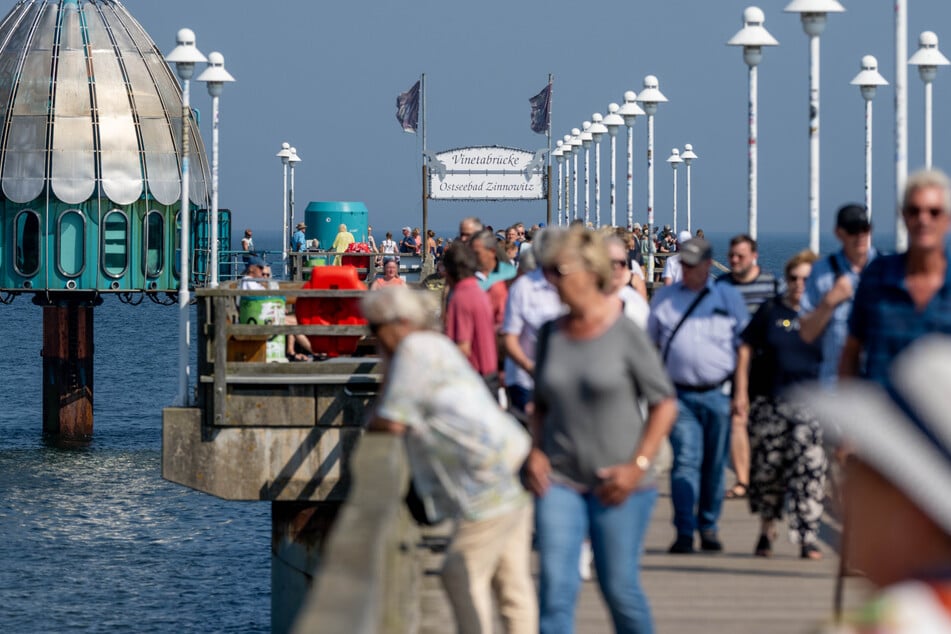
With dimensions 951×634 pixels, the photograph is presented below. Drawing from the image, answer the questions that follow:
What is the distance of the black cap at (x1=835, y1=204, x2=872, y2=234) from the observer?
9.52 metres

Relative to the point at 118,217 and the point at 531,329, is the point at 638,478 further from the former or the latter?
the point at 118,217

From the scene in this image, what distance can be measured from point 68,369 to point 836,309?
4873 centimetres

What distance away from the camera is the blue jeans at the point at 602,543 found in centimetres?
617

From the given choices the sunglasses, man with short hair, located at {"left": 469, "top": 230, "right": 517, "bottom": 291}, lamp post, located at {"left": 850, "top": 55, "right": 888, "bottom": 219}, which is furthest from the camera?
lamp post, located at {"left": 850, "top": 55, "right": 888, "bottom": 219}

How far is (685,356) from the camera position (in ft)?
31.7

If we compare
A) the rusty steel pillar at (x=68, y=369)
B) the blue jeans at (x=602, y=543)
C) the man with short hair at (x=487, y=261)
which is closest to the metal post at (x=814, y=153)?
the man with short hair at (x=487, y=261)

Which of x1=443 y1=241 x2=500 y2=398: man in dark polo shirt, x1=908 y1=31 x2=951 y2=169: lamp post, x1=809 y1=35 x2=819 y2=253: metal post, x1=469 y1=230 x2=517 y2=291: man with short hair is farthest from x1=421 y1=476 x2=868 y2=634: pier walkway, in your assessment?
x1=908 y1=31 x2=951 y2=169: lamp post

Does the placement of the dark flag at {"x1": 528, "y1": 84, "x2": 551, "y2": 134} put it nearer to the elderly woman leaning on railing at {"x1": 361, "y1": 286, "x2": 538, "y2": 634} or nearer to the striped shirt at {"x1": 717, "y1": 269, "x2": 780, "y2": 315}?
the striped shirt at {"x1": 717, "y1": 269, "x2": 780, "y2": 315}

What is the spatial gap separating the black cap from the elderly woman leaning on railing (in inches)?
150

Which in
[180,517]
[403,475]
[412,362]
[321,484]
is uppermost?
[412,362]

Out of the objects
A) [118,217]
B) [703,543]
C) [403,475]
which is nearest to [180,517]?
[118,217]

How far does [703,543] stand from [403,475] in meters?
4.35

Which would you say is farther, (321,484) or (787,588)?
(321,484)

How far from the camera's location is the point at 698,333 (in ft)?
31.7
